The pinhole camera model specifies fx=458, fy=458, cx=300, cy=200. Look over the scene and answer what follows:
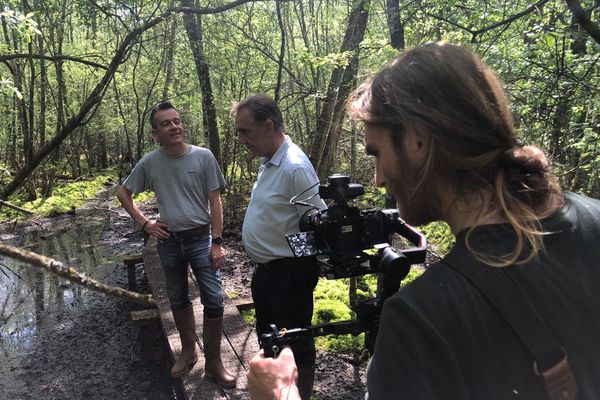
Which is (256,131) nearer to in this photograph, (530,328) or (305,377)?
(305,377)

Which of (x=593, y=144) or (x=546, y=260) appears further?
(x=593, y=144)

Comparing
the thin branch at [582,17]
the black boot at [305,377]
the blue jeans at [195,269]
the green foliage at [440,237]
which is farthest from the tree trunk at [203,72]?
the thin branch at [582,17]

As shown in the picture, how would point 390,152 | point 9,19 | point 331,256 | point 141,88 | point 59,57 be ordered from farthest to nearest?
point 141,88 < point 59,57 < point 9,19 < point 331,256 < point 390,152

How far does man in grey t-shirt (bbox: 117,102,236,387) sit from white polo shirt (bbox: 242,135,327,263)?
99 cm

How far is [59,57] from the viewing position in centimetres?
587

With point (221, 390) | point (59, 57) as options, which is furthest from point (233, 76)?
point (221, 390)

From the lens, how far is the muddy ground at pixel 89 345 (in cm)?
485

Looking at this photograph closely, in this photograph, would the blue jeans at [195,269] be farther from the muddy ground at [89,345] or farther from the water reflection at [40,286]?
the water reflection at [40,286]

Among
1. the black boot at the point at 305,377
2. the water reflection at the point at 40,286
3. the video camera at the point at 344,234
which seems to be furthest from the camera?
the water reflection at the point at 40,286

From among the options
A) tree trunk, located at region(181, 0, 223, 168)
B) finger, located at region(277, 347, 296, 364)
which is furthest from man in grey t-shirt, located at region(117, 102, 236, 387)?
tree trunk, located at region(181, 0, 223, 168)

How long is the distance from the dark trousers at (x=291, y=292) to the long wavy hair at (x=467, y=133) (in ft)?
6.89

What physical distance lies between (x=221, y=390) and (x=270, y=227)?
1.69 meters

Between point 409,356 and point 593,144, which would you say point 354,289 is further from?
point 409,356

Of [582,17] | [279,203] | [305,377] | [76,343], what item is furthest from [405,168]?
[76,343]
